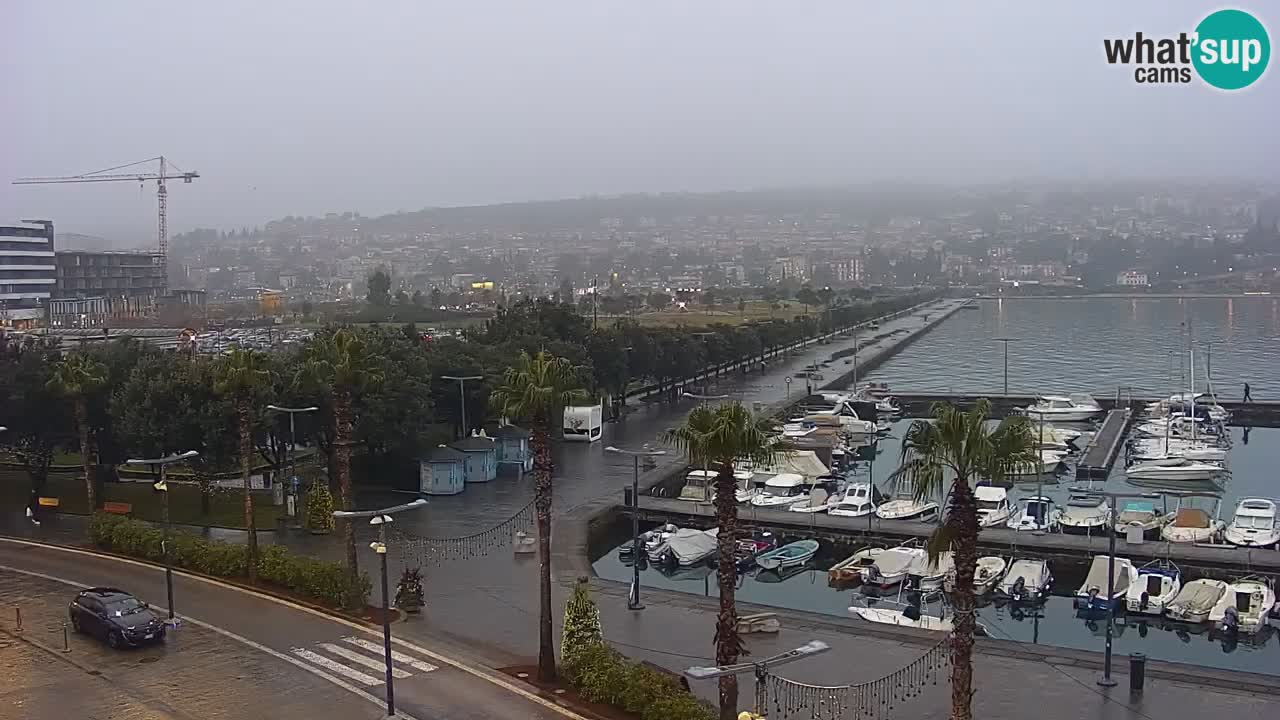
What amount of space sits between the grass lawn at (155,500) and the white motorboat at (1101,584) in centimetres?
1998

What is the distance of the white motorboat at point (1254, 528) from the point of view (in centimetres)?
2792

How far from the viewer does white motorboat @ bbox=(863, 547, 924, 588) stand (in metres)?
25.5

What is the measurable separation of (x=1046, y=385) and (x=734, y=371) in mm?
21763

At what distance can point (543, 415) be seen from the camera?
16578mm

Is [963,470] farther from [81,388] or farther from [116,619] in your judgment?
[81,388]

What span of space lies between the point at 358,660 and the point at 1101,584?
1669 cm

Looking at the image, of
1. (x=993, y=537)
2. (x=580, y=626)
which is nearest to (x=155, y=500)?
(x=580, y=626)

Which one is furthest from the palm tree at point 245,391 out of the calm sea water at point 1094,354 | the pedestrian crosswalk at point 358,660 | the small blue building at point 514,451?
the calm sea water at point 1094,354

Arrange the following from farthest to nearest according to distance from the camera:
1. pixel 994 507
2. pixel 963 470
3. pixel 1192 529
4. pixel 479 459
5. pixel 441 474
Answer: pixel 479 459
pixel 441 474
pixel 994 507
pixel 1192 529
pixel 963 470

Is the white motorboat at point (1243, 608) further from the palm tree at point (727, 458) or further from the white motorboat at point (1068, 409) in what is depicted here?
the white motorboat at point (1068, 409)

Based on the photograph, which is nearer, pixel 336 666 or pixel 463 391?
pixel 336 666

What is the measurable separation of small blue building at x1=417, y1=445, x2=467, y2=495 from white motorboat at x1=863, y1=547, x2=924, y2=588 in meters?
13.3

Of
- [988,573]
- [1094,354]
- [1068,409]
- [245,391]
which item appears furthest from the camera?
[1094,354]

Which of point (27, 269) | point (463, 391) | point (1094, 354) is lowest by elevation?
point (1094, 354)
